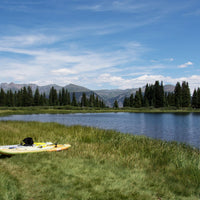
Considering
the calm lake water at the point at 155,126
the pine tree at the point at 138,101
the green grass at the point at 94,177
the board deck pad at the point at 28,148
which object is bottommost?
the calm lake water at the point at 155,126

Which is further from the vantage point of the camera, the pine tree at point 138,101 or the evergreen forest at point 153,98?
the pine tree at point 138,101

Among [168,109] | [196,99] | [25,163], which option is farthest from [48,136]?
[196,99]

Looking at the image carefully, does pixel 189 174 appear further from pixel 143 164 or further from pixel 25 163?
pixel 25 163

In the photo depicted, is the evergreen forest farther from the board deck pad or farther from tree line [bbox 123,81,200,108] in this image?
the board deck pad

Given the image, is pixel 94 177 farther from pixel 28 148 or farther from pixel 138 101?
pixel 138 101

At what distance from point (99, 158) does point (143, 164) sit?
6.92ft

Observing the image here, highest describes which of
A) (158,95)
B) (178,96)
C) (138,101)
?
(158,95)

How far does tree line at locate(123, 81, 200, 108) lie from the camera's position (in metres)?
97.0

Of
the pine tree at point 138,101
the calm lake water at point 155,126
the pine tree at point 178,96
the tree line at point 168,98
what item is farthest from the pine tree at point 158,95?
the calm lake water at point 155,126

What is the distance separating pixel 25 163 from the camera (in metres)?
9.05

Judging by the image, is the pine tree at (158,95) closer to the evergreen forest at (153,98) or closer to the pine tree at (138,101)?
the evergreen forest at (153,98)

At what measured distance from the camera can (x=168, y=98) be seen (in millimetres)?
104938

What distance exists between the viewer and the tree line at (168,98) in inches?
3819

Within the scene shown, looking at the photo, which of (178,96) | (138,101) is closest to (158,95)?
(178,96)
